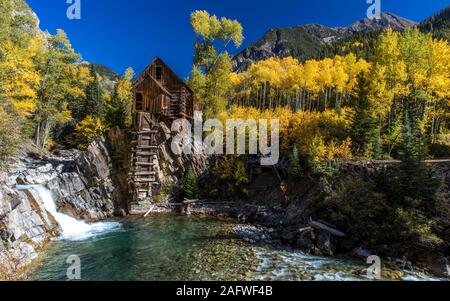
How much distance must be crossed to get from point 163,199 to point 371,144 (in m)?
21.0

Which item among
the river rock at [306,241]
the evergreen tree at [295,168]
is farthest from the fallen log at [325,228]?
the evergreen tree at [295,168]

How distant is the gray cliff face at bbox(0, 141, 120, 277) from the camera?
16.1 metres

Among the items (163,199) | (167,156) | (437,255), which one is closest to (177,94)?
(167,156)

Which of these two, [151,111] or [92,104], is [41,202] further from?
[92,104]

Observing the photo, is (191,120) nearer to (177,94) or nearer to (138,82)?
(177,94)

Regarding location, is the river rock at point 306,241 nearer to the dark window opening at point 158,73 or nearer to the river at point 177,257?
the river at point 177,257

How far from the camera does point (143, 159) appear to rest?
103 feet

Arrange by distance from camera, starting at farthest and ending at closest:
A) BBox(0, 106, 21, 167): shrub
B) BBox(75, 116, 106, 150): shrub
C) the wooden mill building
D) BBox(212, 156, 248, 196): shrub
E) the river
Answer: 1. BBox(75, 116, 106, 150): shrub
2. the wooden mill building
3. BBox(212, 156, 248, 196): shrub
4. BBox(0, 106, 21, 167): shrub
5. the river

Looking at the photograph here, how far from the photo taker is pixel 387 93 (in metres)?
27.9

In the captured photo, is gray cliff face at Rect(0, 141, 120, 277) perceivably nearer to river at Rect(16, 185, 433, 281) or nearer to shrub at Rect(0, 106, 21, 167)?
river at Rect(16, 185, 433, 281)

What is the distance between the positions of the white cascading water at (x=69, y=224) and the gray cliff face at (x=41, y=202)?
73 centimetres

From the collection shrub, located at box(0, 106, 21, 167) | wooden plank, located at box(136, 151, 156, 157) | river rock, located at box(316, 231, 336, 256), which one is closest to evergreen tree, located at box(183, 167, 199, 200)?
wooden plank, located at box(136, 151, 156, 157)

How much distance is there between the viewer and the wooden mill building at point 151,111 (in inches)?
1213

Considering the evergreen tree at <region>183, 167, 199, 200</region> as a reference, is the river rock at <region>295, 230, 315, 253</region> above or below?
below
